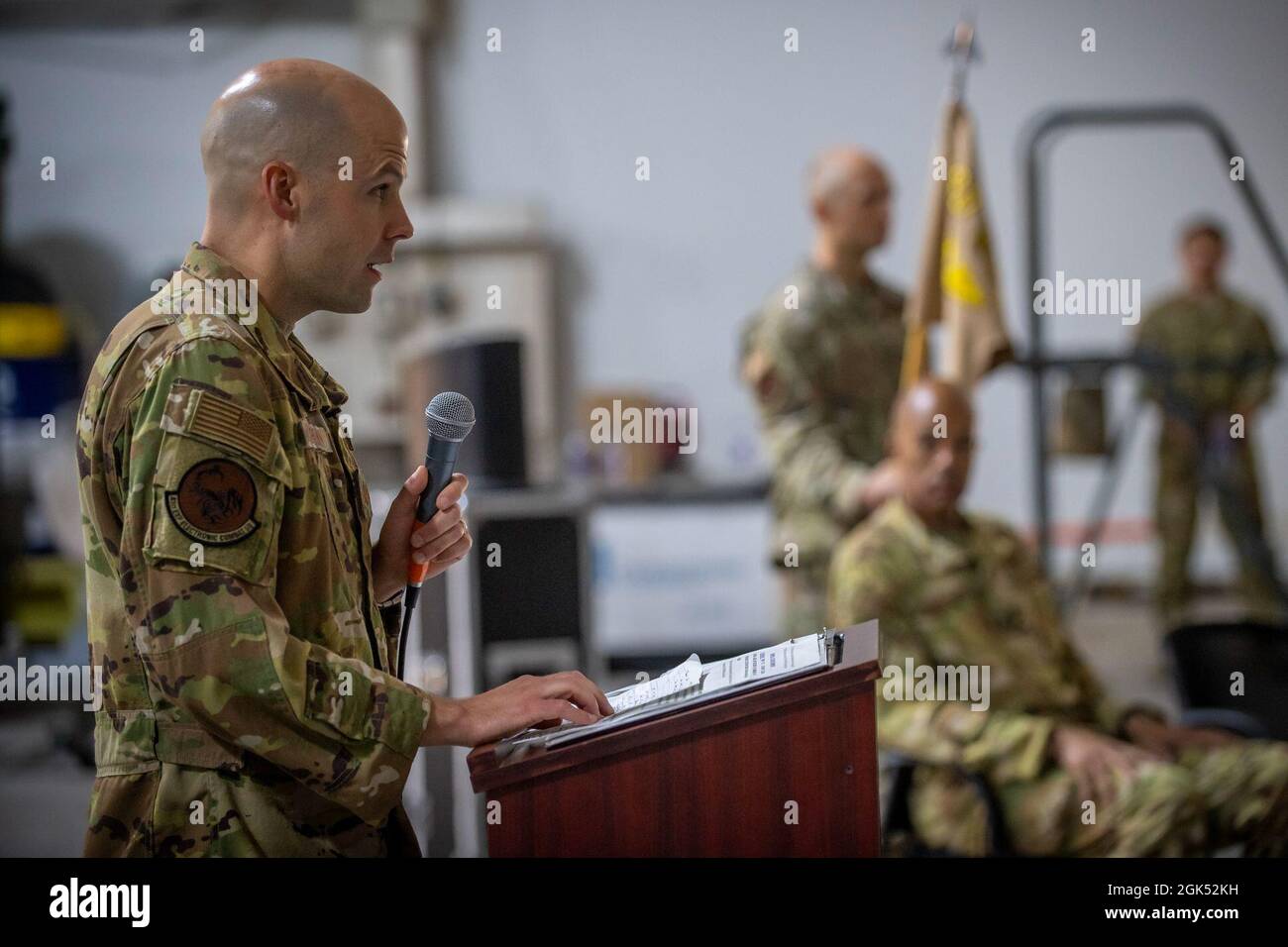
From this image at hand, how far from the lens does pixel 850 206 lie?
3234 millimetres

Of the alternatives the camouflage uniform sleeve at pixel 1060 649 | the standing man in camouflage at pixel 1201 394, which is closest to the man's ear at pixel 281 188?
the camouflage uniform sleeve at pixel 1060 649

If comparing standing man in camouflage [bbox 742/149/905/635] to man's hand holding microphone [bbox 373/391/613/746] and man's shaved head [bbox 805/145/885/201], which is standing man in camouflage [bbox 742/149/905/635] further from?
man's hand holding microphone [bbox 373/391/613/746]

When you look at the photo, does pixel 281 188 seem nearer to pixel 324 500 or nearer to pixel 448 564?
pixel 324 500

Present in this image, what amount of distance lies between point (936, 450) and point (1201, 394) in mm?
2964

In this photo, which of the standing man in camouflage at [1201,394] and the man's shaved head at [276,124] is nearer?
the man's shaved head at [276,124]

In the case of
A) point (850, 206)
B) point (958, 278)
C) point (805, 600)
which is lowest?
point (805, 600)

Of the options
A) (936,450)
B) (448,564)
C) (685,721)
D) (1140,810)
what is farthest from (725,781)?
(936,450)

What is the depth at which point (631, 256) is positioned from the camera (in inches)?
243

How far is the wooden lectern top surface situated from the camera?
46.1 inches

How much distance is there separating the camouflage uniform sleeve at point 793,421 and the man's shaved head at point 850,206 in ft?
0.92

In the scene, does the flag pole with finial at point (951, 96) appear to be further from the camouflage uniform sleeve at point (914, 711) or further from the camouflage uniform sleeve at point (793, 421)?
the camouflage uniform sleeve at point (914, 711)

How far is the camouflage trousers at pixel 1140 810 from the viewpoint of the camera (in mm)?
2113

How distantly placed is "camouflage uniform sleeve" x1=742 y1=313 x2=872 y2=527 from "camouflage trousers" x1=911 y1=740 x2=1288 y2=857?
926 millimetres
